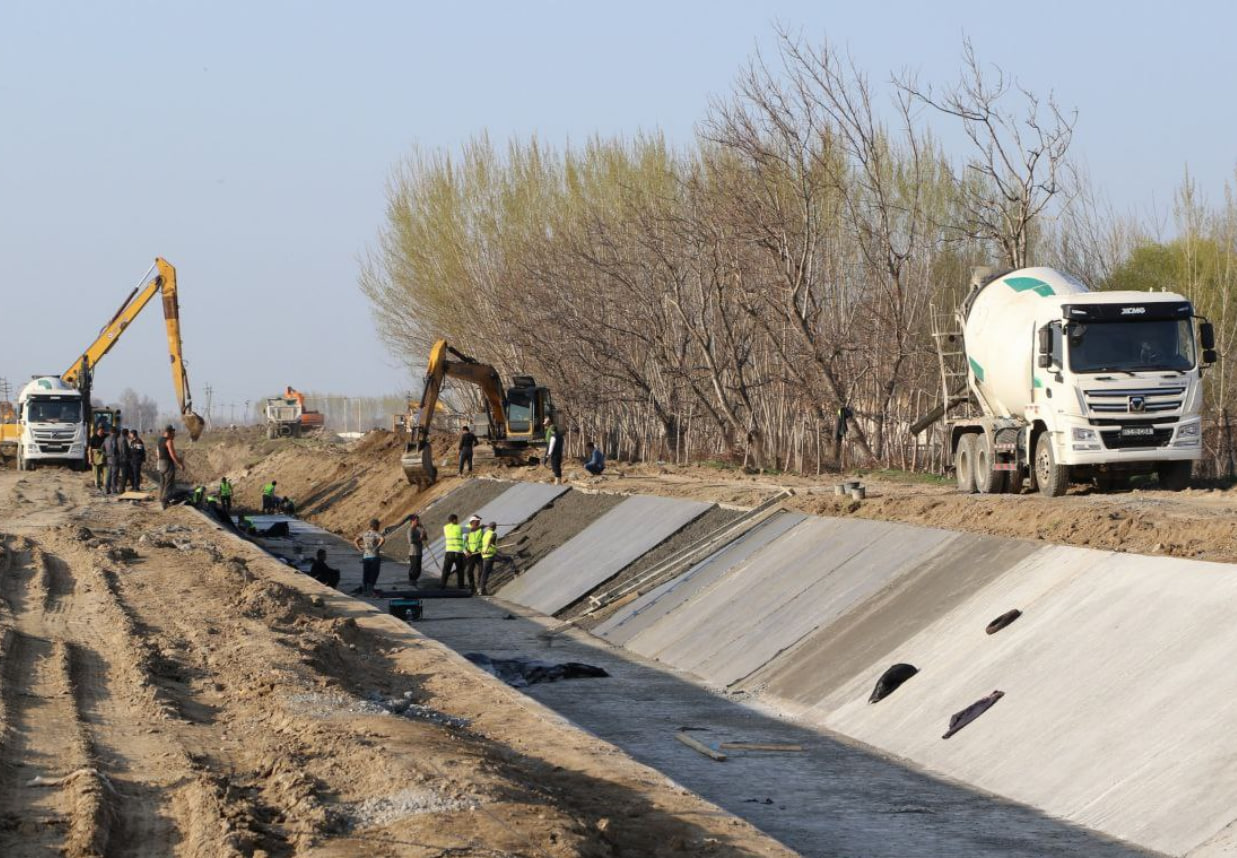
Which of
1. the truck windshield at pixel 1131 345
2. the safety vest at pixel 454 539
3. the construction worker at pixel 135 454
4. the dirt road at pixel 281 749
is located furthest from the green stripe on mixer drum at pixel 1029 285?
the construction worker at pixel 135 454

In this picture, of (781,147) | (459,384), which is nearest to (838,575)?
(781,147)

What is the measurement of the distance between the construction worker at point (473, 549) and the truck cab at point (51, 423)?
28.0m

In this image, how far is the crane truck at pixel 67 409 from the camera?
173ft

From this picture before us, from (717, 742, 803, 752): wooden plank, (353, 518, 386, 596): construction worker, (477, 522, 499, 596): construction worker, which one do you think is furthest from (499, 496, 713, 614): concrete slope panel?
(717, 742, 803, 752): wooden plank

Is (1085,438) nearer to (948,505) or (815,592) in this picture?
(948,505)

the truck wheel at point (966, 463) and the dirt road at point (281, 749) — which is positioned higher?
the truck wheel at point (966, 463)

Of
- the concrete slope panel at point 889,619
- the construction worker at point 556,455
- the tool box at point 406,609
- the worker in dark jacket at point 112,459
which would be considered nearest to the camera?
the concrete slope panel at point 889,619

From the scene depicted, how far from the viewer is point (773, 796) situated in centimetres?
1255

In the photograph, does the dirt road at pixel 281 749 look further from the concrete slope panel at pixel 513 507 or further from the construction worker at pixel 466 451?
the construction worker at pixel 466 451

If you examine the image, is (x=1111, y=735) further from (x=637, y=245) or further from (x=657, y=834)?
(x=637, y=245)

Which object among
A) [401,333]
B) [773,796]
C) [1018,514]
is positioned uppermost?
[401,333]

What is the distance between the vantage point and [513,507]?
36469 millimetres

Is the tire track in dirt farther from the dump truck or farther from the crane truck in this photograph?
the dump truck

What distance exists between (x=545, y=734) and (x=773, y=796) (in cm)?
192
